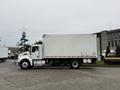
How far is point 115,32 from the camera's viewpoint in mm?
48781

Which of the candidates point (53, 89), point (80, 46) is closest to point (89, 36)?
point (80, 46)

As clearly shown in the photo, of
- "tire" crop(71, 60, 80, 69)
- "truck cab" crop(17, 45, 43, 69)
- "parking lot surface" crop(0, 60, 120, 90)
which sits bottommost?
"parking lot surface" crop(0, 60, 120, 90)

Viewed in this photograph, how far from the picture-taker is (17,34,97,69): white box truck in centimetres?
2378

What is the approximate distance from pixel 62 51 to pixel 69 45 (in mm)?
1035

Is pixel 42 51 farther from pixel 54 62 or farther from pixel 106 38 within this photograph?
pixel 106 38

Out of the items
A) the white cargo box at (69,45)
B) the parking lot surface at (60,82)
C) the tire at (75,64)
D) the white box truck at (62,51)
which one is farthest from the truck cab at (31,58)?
the parking lot surface at (60,82)

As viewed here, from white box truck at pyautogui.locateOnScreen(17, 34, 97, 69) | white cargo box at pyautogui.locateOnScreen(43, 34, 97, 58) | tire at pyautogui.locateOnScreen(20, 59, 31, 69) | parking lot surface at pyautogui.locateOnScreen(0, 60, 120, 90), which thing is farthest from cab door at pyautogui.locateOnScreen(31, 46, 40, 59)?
parking lot surface at pyautogui.locateOnScreen(0, 60, 120, 90)

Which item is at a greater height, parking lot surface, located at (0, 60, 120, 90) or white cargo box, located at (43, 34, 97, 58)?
white cargo box, located at (43, 34, 97, 58)

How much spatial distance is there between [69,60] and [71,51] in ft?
3.70

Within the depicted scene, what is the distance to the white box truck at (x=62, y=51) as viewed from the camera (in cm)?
2378

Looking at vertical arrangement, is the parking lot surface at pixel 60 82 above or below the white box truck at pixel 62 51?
below

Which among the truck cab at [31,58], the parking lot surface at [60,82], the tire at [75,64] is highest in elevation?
the truck cab at [31,58]

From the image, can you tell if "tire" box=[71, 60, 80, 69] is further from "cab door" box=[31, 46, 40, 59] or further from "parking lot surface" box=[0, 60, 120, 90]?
"parking lot surface" box=[0, 60, 120, 90]

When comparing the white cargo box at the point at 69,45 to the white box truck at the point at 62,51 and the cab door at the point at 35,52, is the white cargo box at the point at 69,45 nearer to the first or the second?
the white box truck at the point at 62,51
